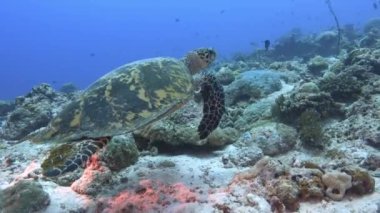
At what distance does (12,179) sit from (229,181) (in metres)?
4.09

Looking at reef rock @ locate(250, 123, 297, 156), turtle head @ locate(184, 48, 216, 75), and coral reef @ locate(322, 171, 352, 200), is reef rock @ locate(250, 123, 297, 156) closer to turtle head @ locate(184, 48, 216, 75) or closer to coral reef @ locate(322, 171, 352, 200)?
coral reef @ locate(322, 171, 352, 200)

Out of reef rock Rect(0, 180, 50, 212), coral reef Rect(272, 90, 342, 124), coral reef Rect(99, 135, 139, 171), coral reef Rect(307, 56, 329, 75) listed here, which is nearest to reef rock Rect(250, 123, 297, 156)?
coral reef Rect(272, 90, 342, 124)

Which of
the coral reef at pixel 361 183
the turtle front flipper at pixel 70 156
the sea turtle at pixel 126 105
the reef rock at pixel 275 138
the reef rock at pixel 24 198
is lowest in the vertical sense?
the coral reef at pixel 361 183

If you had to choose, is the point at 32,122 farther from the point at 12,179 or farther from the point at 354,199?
the point at 354,199

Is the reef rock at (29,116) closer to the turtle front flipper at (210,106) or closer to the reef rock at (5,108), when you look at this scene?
the reef rock at (5,108)

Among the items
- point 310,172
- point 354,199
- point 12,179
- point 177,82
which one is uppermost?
point 177,82

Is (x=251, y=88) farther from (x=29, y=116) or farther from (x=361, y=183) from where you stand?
(x=29, y=116)

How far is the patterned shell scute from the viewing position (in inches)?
212

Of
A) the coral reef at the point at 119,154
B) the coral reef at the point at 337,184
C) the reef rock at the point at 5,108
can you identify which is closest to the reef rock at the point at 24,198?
the coral reef at the point at 119,154

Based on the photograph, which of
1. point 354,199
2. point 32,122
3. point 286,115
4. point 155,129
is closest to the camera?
point 354,199

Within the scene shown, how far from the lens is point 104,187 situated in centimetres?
594

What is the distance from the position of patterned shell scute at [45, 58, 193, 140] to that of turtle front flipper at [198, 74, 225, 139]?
0.39 meters

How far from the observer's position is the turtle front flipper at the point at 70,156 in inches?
195

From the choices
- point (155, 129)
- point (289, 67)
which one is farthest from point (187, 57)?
point (289, 67)
